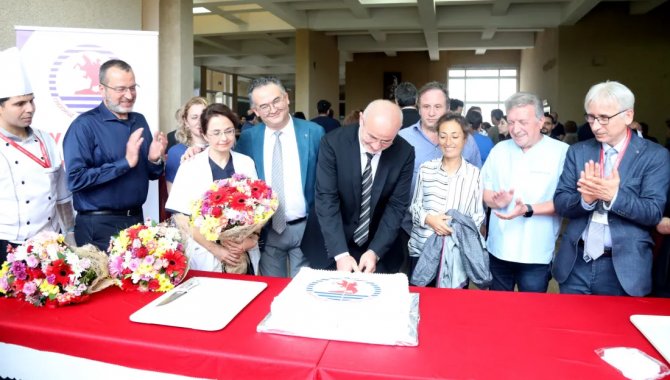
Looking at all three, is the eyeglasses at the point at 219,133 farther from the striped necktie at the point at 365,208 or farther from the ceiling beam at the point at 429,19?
the ceiling beam at the point at 429,19

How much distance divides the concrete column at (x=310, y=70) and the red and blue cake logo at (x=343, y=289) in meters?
9.07

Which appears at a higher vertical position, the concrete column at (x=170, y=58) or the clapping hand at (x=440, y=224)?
the concrete column at (x=170, y=58)

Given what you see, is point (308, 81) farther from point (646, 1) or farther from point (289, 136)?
point (289, 136)

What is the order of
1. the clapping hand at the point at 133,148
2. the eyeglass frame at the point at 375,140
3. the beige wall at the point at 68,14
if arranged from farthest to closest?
the beige wall at the point at 68,14 → the clapping hand at the point at 133,148 → the eyeglass frame at the point at 375,140

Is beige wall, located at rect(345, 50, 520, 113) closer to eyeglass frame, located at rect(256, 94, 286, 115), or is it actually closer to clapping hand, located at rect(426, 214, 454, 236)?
eyeglass frame, located at rect(256, 94, 286, 115)

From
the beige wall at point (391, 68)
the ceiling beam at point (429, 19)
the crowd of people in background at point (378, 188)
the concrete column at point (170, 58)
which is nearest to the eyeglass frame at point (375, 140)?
the crowd of people in background at point (378, 188)

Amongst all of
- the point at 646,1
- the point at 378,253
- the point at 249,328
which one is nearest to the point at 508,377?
the point at 249,328

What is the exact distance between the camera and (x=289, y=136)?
9.24 feet

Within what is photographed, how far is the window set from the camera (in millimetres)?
18825

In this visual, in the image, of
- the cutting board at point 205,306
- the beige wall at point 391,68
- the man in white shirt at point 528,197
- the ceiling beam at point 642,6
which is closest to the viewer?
the cutting board at point 205,306

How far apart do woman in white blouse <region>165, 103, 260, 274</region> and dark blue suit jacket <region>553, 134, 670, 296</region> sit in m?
1.50

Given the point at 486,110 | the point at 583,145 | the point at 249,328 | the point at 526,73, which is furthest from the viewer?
the point at 486,110

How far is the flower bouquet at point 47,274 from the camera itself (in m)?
1.64

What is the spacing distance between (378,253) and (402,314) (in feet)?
3.15
